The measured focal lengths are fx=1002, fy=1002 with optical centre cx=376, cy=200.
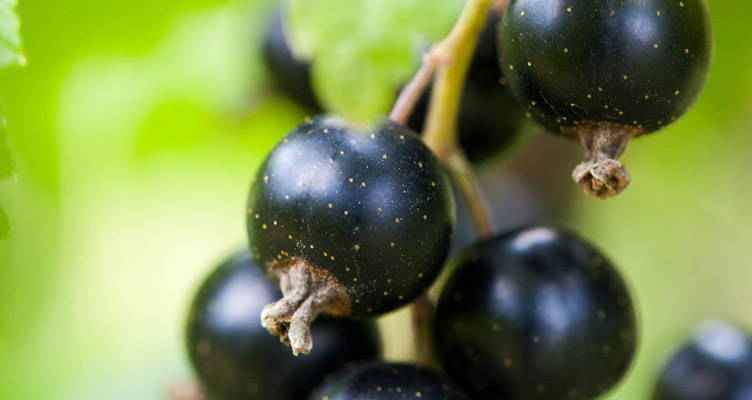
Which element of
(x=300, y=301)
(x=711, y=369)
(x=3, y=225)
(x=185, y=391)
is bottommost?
(x=711, y=369)

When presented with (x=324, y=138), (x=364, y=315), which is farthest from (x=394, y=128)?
(x=364, y=315)

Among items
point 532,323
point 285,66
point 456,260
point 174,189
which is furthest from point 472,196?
point 174,189

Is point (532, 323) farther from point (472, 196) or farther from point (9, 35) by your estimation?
point (9, 35)

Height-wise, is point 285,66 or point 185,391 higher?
point 285,66

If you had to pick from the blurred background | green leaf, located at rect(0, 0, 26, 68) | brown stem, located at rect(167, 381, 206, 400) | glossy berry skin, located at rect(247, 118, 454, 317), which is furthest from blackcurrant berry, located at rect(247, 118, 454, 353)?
the blurred background

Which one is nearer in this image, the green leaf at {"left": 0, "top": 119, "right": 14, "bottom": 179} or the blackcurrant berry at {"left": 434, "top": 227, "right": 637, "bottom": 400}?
the green leaf at {"left": 0, "top": 119, "right": 14, "bottom": 179}

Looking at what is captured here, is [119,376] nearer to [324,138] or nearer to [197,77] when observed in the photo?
[197,77]

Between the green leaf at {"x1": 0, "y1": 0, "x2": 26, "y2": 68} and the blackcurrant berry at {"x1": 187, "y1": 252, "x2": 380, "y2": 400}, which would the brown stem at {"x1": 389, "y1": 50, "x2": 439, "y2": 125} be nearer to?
the blackcurrant berry at {"x1": 187, "y1": 252, "x2": 380, "y2": 400}
